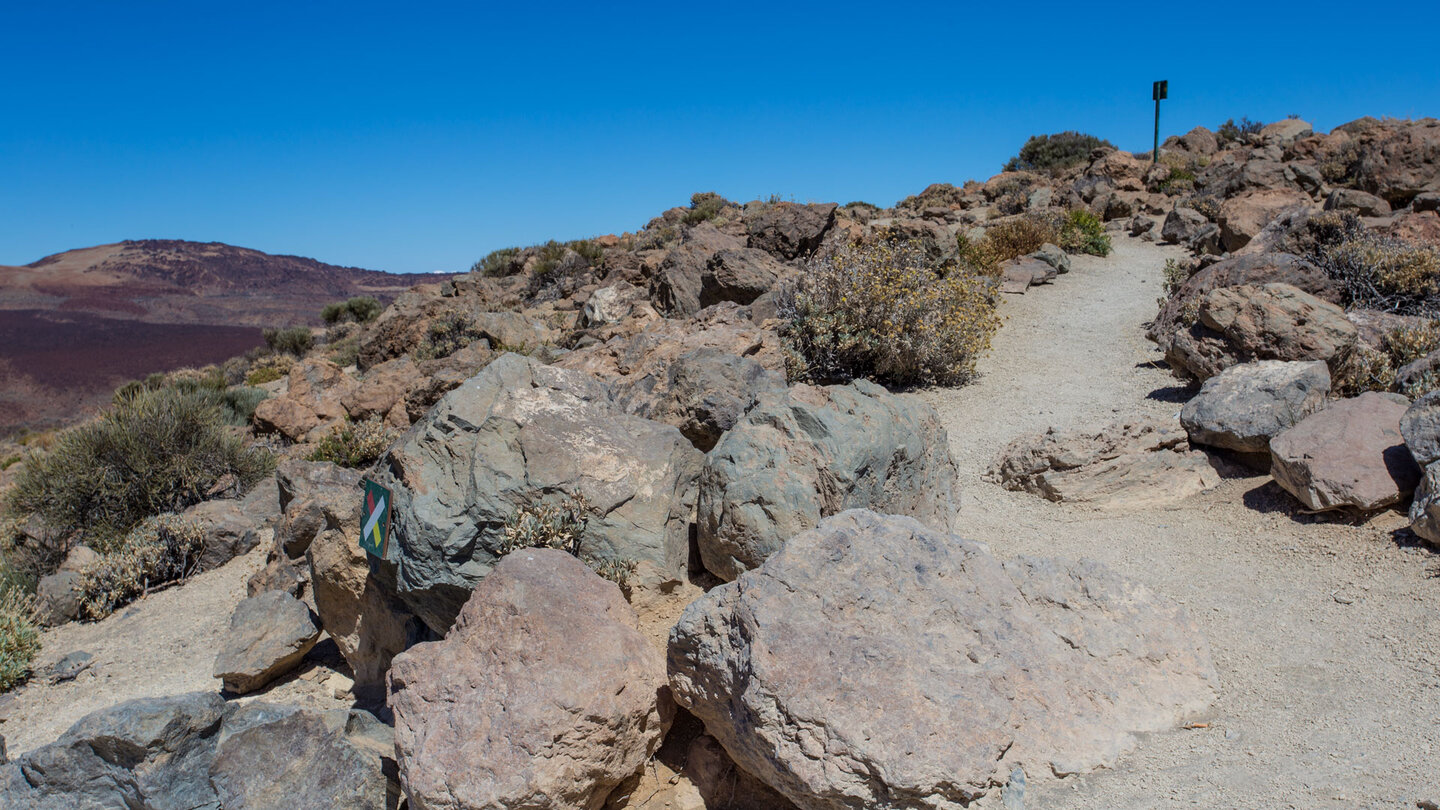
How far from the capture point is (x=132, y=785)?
14.5ft

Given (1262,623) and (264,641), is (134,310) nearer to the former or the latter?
(264,641)

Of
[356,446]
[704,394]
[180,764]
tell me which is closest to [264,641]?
[180,764]

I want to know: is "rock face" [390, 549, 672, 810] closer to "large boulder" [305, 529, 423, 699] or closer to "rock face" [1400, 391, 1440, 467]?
"large boulder" [305, 529, 423, 699]

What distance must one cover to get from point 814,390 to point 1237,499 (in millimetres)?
3130

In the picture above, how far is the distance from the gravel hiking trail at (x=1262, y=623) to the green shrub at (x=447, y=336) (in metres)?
8.52

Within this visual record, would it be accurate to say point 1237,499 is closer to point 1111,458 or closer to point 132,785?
point 1111,458

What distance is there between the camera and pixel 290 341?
23516mm

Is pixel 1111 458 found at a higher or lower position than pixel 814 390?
lower

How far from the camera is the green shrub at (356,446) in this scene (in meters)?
9.02

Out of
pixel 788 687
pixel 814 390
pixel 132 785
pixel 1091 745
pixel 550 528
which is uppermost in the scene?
pixel 814 390

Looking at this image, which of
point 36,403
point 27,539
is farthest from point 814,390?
point 36,403

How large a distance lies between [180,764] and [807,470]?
13.1ft

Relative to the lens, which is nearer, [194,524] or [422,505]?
[422,505]

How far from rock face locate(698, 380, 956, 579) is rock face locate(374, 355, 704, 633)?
327 mm
